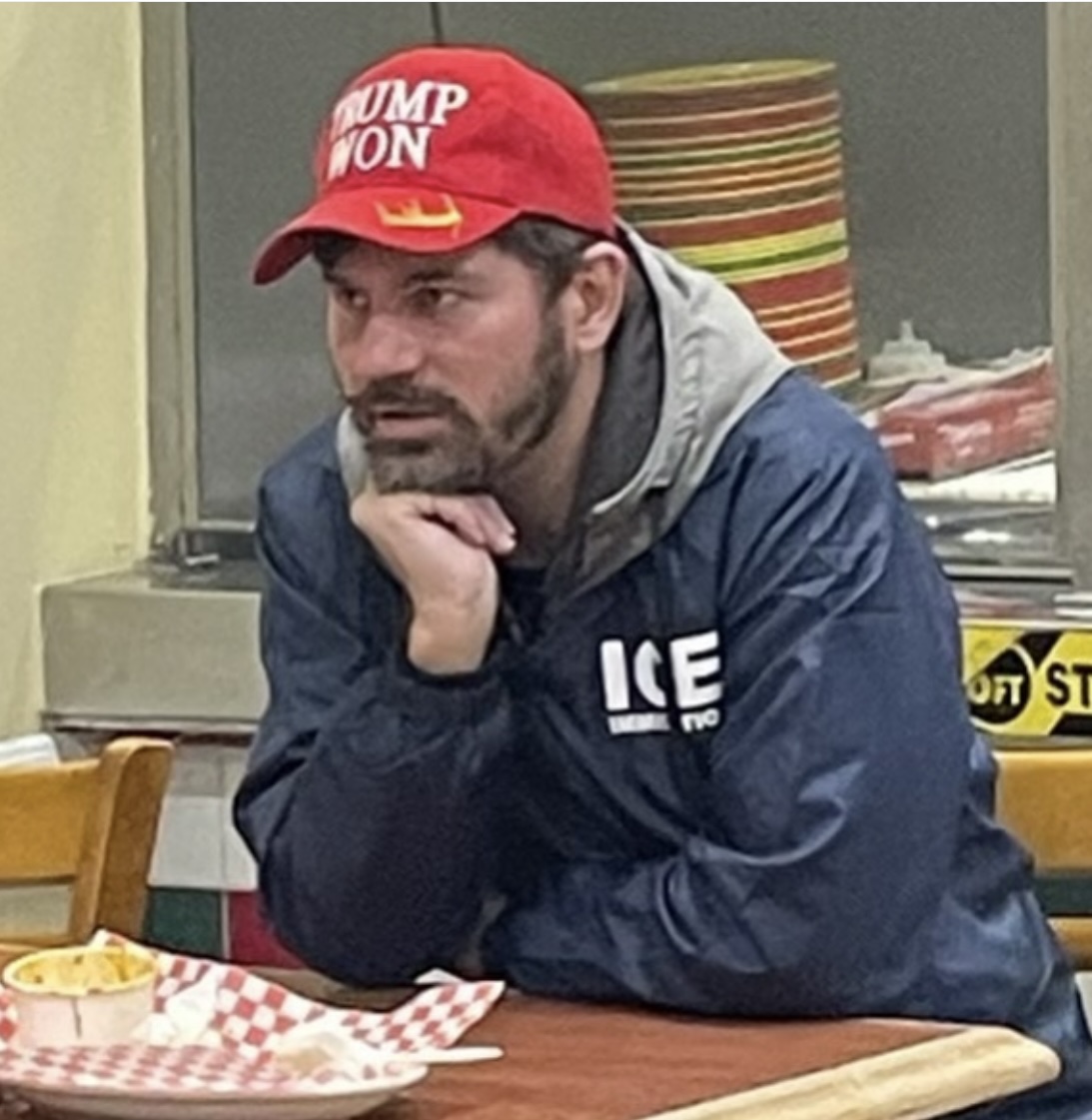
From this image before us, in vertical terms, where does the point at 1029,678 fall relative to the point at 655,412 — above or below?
below

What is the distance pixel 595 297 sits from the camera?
2.26m

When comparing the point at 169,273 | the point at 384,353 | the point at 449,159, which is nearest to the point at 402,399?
the point at 384,353

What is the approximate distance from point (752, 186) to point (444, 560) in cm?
97

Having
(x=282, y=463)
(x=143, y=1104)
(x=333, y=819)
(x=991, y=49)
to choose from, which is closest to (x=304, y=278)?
(x=991, y=49)

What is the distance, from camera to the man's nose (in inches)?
85.2

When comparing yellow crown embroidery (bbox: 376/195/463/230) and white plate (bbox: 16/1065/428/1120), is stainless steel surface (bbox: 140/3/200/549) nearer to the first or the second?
yellow crown embroidery (bbox: 376/195/463/230)

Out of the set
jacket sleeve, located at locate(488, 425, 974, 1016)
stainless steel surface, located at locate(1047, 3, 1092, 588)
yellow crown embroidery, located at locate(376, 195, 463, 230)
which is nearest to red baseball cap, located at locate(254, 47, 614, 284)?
yellow crown embroidery, located at locate(376, 195, 463, 230)

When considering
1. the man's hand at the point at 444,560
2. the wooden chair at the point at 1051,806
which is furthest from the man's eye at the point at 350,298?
the wooden chair at the point at 1051,806

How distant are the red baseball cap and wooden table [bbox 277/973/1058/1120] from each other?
50 centimetres

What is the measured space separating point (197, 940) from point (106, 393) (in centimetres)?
54

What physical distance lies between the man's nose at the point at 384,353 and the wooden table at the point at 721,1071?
1.33 ft

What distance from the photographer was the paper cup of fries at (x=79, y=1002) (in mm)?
1906

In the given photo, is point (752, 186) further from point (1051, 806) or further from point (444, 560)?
point (444, 560)

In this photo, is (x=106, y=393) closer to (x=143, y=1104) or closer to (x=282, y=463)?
(x=282, y=463)
